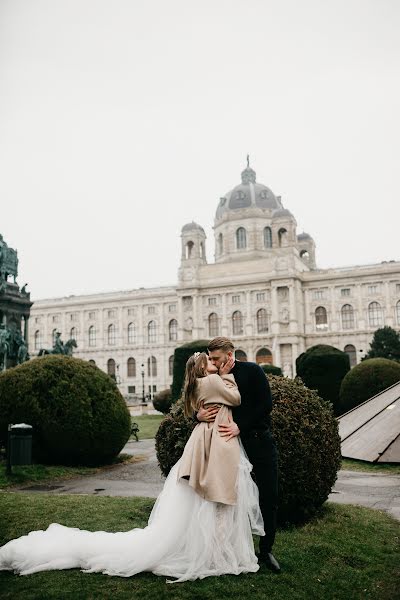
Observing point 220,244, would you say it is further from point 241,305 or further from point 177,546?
point 177,546

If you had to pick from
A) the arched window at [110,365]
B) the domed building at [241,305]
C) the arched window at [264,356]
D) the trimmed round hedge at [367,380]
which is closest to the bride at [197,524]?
the trimmed round hedge at [367,380]

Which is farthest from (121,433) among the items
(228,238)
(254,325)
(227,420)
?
(228,238)

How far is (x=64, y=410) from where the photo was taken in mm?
9852

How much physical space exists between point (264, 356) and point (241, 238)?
14831 millimetres

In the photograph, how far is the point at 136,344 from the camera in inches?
2584

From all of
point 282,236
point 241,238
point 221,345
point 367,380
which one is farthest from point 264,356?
point 221,345

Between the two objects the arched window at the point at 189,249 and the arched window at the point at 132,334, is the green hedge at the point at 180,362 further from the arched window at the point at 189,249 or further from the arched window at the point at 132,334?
the arched window at the point at 132,334

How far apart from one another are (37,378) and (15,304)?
9.17 metres

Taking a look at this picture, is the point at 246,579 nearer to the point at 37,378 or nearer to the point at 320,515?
the point at 320,515

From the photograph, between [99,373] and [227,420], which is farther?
[99,373]

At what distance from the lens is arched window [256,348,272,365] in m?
56.9

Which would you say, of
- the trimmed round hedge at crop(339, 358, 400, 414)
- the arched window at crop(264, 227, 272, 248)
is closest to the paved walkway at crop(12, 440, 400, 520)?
the trimmed round hedge at crop(339, 358, 400, 414)

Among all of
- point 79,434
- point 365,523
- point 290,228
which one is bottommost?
point 365,523

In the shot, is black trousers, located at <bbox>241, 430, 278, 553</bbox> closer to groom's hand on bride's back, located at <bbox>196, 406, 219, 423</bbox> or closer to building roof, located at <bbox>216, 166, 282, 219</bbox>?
groom's hand on bride's back, located at <bbox>196, 406, 219, 423</bbox>
